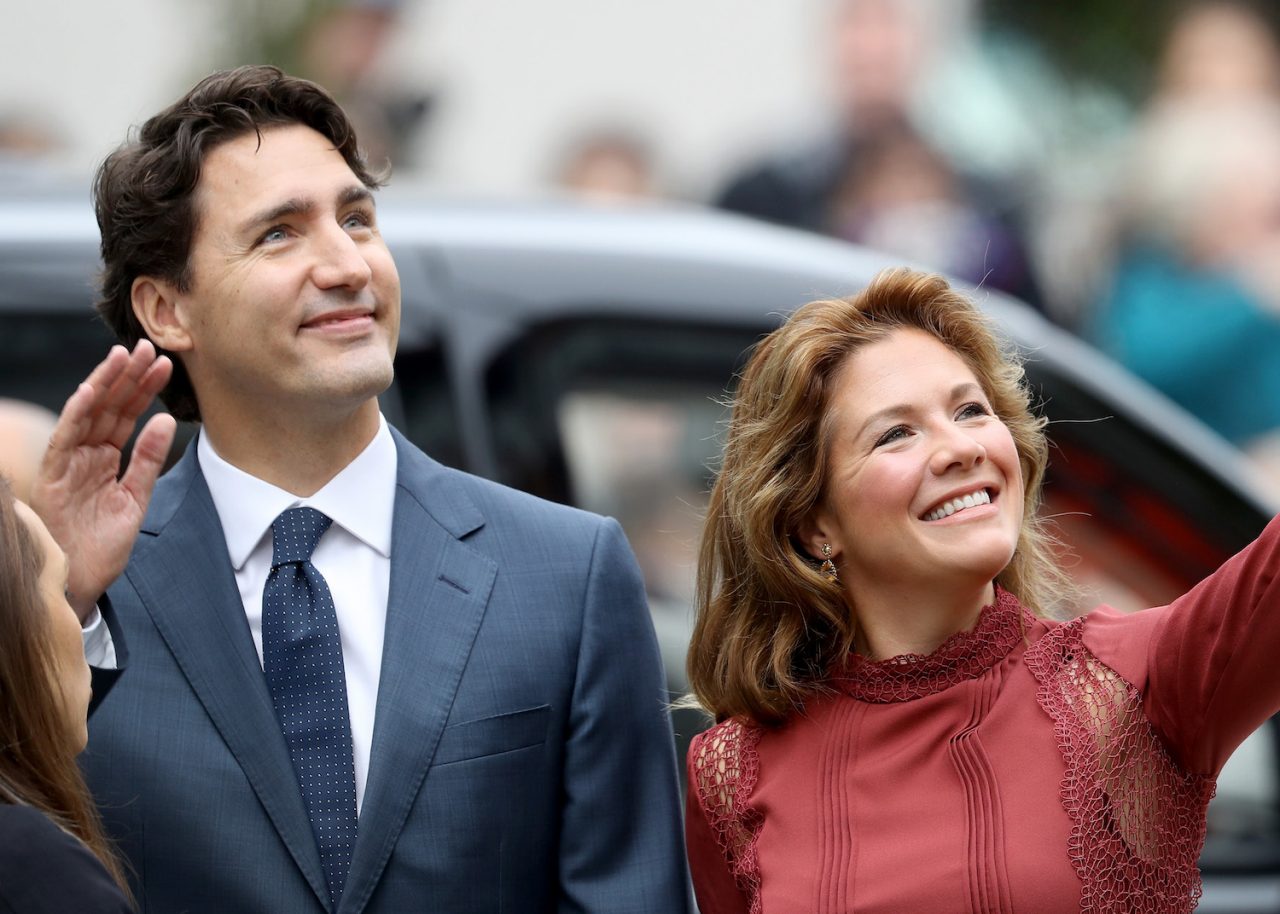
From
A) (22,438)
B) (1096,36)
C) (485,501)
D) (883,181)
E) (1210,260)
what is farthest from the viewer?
(1096,36)

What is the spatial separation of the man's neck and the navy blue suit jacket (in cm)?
9

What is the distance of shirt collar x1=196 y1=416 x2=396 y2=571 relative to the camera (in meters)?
3.15

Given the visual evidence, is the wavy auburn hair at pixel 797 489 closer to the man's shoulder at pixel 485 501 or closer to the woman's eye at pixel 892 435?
the woman's eye at pixel 892 435

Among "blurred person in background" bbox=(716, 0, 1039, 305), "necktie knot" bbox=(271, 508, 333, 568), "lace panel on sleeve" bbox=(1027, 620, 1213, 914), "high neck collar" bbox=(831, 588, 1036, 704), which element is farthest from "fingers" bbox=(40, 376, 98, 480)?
"blurred person in background" bbox=(716, 0, 1039, 305)

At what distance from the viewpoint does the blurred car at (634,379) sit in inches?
158

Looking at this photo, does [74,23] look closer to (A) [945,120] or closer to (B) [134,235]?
(A) [945,120]

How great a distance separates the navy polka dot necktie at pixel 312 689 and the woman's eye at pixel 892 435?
33.7 inches

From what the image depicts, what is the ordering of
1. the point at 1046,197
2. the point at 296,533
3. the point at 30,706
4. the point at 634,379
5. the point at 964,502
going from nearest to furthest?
the point at 30,706, the point at 964,502, the point at 296,533, the point at 634,379, the point at 1046,197

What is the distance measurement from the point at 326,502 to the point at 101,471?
0.34m

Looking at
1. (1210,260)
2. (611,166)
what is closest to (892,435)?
(1210,260)

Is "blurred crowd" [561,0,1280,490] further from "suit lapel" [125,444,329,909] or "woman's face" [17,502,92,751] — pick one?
"woman's face" [17,502,92,751]

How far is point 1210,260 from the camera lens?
22.1ft

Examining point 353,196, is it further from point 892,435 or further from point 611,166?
point 611,166

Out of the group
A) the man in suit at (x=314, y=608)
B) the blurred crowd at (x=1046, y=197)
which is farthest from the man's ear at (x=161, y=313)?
the blurred crowd at (x=1046, y=197)
